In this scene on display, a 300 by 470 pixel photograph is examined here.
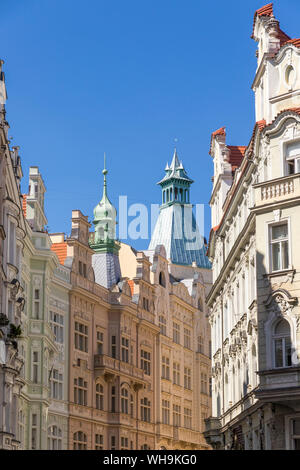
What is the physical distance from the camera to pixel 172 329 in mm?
84875

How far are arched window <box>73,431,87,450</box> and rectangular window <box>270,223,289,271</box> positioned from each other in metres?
30.5

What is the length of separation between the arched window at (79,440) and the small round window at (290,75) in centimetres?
3218

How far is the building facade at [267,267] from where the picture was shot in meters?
36.2

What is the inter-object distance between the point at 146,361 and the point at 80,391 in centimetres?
1302

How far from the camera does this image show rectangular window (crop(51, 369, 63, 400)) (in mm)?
61669

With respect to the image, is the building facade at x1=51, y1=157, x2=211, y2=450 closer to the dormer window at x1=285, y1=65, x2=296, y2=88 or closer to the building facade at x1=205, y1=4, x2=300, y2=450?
the building facade at x1=205, y1=4, x2=300, y2=450

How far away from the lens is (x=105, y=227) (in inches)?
3169

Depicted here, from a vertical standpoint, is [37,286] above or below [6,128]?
below

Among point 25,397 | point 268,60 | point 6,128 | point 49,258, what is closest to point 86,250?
point 49,258

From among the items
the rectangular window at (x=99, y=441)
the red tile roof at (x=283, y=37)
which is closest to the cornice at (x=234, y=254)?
the red tile roof at (x=283, y=37)

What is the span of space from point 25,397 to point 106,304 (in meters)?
18.2

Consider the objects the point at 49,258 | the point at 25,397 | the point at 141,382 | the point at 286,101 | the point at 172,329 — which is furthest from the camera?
the point at 172,329
